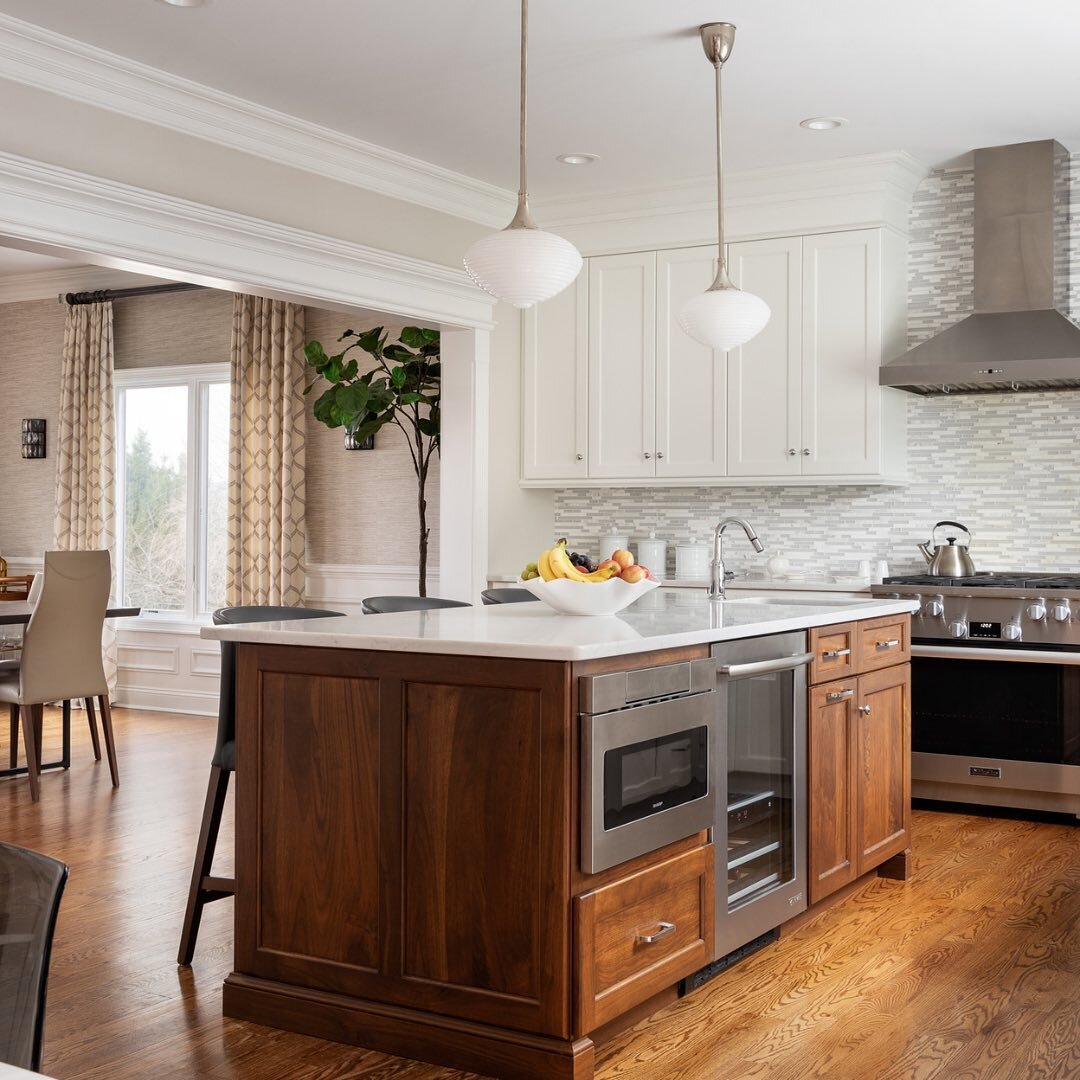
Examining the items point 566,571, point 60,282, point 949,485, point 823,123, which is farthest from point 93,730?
point 823,123

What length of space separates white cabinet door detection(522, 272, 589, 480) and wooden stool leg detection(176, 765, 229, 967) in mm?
3251

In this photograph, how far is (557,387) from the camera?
6.23m

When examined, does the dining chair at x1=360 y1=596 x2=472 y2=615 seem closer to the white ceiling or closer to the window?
the white ceiling

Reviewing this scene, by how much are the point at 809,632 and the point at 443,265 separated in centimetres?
291

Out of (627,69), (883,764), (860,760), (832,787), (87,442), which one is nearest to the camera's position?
(832,787)

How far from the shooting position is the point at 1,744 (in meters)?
6.70

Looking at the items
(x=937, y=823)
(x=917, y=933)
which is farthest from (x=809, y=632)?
(x=937, y=823)

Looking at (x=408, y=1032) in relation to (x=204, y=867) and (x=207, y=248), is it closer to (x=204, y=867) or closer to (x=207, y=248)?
(x=204, y=867)

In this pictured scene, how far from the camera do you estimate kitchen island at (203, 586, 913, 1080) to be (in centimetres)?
254

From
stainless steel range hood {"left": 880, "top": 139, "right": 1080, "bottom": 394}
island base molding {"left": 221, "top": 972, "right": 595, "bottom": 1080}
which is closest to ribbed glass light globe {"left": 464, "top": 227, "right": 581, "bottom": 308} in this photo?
island base molding {"left": 221, "top": 972, "right": 595, "bottom": 1080}

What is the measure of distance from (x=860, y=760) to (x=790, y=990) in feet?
2.96

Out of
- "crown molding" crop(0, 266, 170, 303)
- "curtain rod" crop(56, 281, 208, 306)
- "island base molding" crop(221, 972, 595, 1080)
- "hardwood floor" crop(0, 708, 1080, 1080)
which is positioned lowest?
"hardwood floor" crop(0, 708, 1080, 1080)

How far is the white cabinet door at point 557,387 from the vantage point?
6168 mm

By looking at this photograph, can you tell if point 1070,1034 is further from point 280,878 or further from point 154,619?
point 154,619
